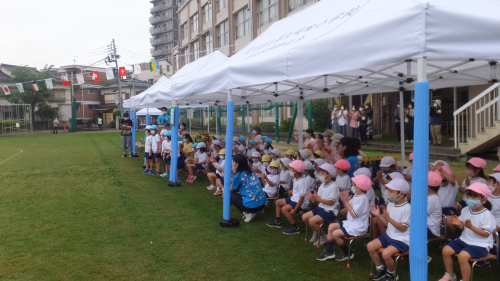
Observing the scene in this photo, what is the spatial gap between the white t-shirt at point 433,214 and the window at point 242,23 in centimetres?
2546

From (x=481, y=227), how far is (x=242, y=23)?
90.2 ft

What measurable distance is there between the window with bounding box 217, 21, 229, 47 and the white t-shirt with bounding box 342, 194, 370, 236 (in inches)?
1148

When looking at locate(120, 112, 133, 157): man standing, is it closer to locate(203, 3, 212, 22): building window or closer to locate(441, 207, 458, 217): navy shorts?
locate(441, 207, 458, 217): navy shorts

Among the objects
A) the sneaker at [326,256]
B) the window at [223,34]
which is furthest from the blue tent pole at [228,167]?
the window at [223,34]

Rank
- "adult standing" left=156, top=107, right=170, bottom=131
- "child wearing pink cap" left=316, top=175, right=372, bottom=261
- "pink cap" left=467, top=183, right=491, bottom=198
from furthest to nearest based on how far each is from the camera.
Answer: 1. "adult standing" left=156, top=107, right=170, bottom=131
2. "child wearing pink cap" left=316, top=175, right=372, bottom=261
3. "pink cap" left=467, top=183, right=491, bottom=198

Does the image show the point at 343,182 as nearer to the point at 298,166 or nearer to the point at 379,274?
the point at 298,166

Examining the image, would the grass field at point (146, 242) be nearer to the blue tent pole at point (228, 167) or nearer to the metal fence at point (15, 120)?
the blue tent pole at point (228, 167)

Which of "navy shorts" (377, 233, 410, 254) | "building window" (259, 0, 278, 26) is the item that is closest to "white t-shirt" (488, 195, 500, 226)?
"navy shorts" (377, 233, 410, 254)

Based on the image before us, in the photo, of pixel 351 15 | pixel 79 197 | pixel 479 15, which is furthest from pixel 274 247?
pixel 79 197

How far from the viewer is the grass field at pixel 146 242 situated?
14.4 ft

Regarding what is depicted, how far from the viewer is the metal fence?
115ft

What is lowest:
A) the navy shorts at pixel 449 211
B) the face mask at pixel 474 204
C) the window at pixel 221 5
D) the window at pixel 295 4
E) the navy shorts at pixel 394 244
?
the navy shorts at pixel 394 244

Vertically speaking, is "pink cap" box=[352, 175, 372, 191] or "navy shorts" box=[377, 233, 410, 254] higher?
"pink cap" box=[352, 175, 372, 191]

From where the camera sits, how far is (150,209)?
744cm
